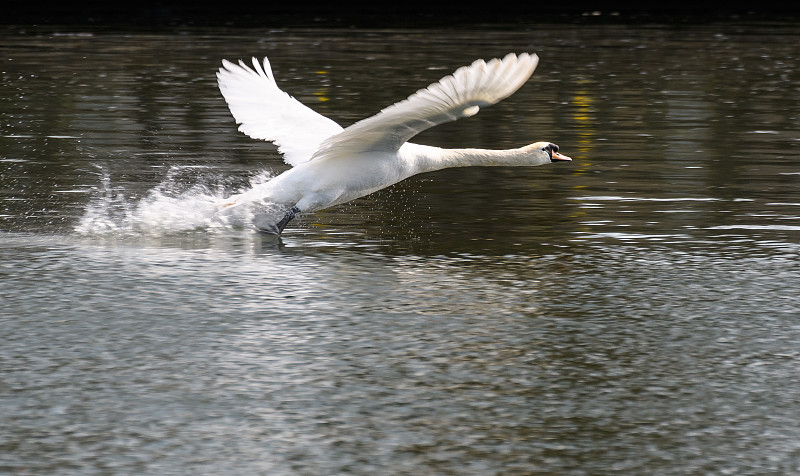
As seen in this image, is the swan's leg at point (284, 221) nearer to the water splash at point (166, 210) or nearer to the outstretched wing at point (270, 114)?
the water splash at point (166, 210)

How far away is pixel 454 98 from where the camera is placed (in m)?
8.30

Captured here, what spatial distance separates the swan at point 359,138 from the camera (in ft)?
27.0

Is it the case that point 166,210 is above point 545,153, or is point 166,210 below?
below

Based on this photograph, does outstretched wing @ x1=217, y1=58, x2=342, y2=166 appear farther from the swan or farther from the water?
the water

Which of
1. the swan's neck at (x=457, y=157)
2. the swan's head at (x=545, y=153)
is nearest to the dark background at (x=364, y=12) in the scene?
the swan's head at (x=545, y=153)

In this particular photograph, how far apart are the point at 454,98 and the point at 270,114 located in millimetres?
2735

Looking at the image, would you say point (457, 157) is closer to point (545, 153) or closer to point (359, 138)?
point (545, 153)

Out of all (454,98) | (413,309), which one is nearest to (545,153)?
(454,98)

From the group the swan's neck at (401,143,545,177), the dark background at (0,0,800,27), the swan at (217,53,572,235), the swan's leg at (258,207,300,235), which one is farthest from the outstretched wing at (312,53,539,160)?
the dark background at (0,0,800,27)

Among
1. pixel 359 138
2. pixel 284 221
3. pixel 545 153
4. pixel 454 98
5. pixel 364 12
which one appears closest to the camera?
pixel 454 98

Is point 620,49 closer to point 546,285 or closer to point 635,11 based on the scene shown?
point 635,11

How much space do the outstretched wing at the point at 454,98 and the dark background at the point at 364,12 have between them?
26.0 m

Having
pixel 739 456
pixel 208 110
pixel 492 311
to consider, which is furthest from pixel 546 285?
pixel 208 110

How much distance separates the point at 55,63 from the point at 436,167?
1577cm
